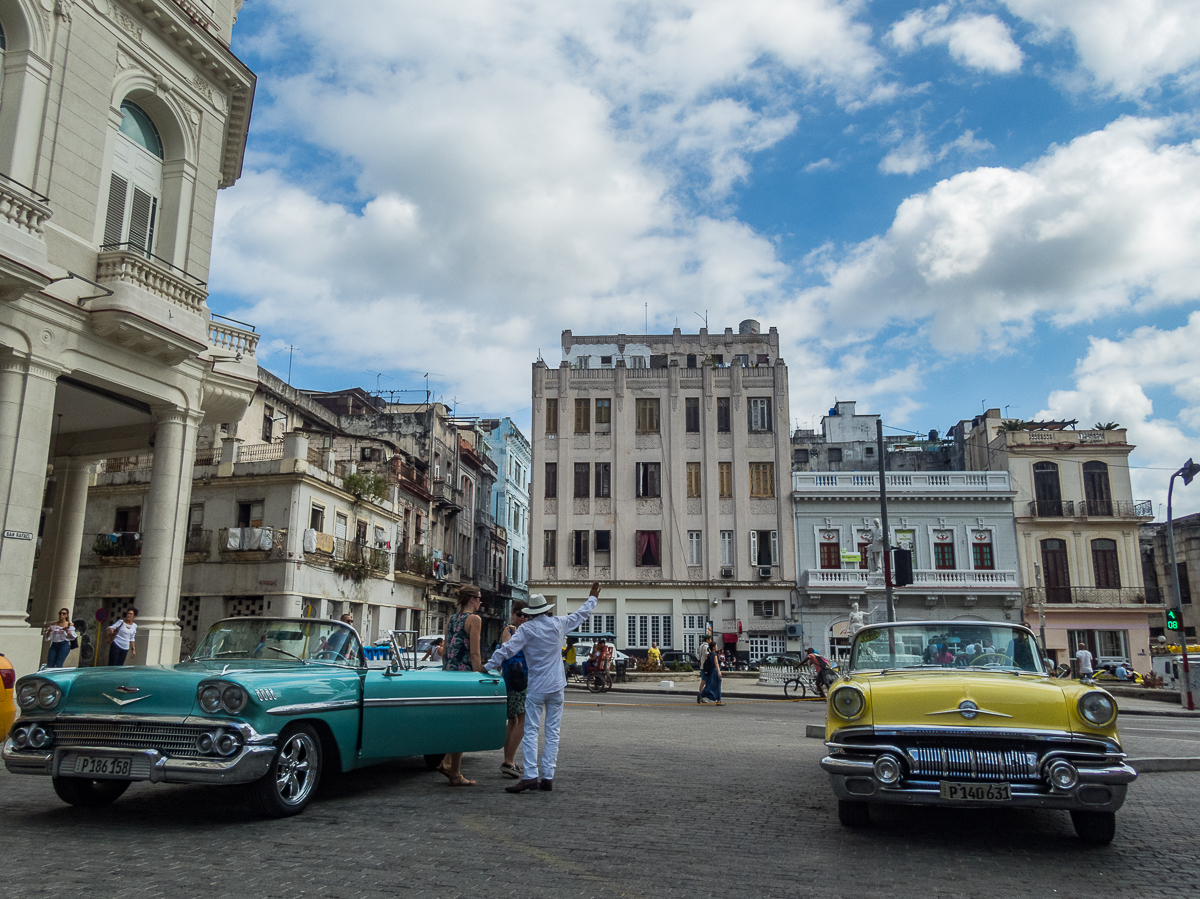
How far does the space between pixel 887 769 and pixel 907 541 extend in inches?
1477

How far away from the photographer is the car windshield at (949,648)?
7043mm

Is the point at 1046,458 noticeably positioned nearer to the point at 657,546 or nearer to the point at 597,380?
the point at 657,546

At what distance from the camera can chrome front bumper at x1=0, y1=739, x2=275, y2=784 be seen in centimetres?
544

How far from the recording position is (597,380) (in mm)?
43469

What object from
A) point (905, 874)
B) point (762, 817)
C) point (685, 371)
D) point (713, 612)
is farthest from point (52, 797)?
point (685, 371)

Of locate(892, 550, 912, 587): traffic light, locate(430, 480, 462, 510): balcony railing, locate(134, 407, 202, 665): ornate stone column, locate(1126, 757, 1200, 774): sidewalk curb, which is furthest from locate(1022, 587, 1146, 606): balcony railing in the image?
locate(134, 407, 202, 665): ornate stone column

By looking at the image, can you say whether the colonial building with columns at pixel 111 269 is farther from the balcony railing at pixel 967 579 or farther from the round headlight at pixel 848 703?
the balcony railing at pixel 967 579

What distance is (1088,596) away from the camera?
40.9 metres

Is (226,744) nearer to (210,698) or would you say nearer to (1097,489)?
(210,698)

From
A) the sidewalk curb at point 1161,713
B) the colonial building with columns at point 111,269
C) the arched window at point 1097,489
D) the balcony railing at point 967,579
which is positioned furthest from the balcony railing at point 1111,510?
the colonial building with columns at point 111,269

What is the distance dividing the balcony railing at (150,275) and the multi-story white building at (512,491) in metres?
44.5

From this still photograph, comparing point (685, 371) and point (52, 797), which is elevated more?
point (685, 371)

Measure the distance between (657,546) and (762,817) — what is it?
3528cm

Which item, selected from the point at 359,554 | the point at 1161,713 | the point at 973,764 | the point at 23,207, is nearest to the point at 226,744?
the point at 973,764
